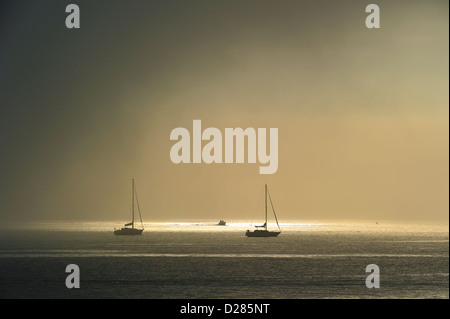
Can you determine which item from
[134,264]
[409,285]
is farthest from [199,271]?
[409,285]

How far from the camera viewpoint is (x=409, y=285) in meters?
67.2

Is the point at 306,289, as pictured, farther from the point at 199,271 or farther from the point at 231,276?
the point at 199,271

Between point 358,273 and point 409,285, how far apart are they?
1223cm

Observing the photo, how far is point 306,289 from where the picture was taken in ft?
Answer: 203
